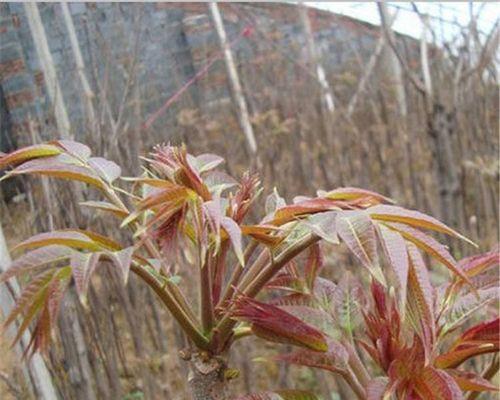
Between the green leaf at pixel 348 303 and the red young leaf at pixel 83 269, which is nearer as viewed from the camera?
the red young leaf at pixel 83 269

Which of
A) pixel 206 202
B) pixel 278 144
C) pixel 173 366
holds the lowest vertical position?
pixel 173 366

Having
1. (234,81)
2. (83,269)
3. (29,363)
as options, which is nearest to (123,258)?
(83,269)

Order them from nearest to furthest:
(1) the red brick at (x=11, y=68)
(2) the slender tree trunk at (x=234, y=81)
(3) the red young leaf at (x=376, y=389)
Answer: (3) the red young leaf at (x=376, y=389) < (1) the red brick at (x=11, y=68) < (2) the slender tree trunk at (x=234, y=81)

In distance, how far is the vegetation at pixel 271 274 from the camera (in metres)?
0.61

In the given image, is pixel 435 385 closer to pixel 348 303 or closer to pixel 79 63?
pixel 348 303

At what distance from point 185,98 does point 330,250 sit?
0.55 meters

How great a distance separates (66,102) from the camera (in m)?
1.20

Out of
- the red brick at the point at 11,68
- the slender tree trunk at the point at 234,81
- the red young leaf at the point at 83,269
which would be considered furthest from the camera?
the slender tree trunk at the point at 234,81

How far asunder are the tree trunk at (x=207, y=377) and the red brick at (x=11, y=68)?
520mm

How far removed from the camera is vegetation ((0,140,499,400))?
612 mm

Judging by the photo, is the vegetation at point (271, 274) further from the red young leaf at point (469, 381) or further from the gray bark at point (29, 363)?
the gray bark at point (29, 363)

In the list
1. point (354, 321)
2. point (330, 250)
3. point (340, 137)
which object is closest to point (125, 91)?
point (354, 321)

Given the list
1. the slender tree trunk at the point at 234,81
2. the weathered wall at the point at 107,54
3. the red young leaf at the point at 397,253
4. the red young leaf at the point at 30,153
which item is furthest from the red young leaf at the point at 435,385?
the slender tree trunk at the point at 234,81

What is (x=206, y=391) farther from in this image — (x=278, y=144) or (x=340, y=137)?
(x=340, y=137)
